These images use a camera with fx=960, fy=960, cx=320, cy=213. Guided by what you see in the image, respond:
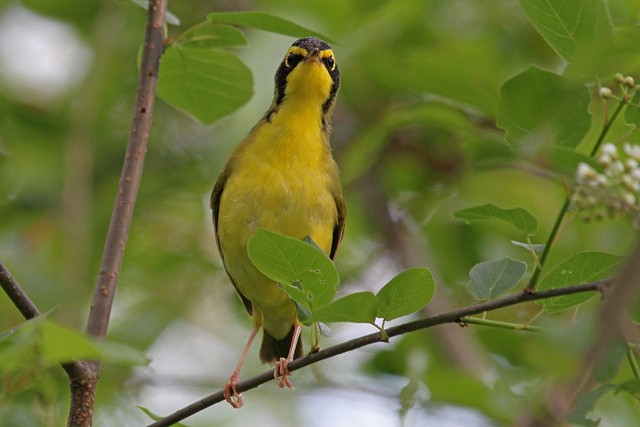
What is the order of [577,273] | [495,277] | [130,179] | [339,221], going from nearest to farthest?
[577,273]
[495,277]
[130,179]
[339,221]

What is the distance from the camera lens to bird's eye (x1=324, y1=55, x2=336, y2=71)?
5673 millimetres

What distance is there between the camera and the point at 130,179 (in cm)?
353

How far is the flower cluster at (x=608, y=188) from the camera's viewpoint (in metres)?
2.27

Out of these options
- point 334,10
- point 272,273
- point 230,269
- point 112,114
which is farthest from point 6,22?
point 272,273

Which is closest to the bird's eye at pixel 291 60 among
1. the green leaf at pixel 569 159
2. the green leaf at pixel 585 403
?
the green leaf at pixel 569 159

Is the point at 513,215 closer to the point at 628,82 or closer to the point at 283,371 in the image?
the point at 628,82

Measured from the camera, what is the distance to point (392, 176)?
744 centimetres

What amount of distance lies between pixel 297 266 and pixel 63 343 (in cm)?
78

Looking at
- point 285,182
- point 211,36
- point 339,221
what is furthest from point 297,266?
point 339,221

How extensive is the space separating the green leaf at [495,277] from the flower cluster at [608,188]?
0.34 m

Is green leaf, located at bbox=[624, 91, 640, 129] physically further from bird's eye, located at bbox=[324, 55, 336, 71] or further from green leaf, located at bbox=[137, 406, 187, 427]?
bird's eye, located at bbox=[324, 55, 336, 71]

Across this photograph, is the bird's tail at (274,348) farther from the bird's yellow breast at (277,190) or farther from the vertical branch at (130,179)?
the vertical branch at (130,179)

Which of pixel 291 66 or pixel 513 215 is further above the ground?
pixel 291 66

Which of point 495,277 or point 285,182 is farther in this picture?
point 285,182
